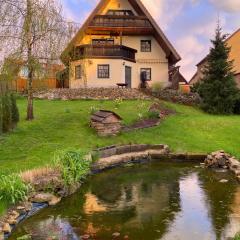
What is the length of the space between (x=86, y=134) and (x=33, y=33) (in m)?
6.90

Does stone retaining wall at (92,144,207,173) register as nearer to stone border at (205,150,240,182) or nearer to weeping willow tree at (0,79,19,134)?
stone border at (205,150,240,182)

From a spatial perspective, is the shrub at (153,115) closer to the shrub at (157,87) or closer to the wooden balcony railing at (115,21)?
the shrub at (157,87)

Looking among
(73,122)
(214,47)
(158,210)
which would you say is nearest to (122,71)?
(214,47)

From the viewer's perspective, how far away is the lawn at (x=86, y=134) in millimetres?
22766

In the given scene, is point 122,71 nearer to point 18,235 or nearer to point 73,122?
point 73,122

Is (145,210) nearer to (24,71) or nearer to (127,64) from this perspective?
(24,71)

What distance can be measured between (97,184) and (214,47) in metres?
24.1

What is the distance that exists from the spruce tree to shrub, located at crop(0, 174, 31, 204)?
2567 centimetres

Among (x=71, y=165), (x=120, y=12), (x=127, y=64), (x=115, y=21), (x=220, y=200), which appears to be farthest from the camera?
→ (x=120, y=12)

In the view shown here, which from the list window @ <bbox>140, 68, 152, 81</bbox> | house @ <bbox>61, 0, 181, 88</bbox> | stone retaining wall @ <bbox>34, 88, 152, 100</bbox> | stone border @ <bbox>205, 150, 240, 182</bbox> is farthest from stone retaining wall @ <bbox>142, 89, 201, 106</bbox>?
stone border @ <bbox>205, 150, 240, 182</bbox>

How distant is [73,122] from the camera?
1186 inches

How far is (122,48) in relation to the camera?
45.8m

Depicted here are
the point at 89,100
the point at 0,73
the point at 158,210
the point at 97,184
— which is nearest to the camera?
the point at 158,210

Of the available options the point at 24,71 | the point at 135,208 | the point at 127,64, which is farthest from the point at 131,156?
the point at 127,64
